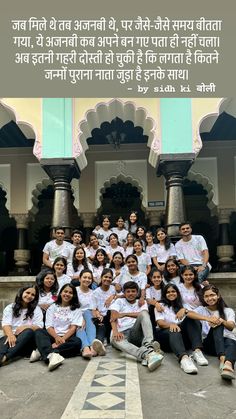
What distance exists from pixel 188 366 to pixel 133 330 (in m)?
0.85

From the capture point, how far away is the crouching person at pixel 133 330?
4125mm

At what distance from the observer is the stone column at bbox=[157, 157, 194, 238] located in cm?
769

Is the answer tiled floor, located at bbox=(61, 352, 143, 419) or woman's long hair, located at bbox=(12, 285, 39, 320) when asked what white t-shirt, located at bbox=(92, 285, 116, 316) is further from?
tiled floor, located at bbox=(61, 352, 143, 419)

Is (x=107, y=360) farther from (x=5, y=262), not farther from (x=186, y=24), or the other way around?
(x=5, y=262)

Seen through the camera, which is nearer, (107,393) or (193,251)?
(107,393)

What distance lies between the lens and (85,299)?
5.00 m

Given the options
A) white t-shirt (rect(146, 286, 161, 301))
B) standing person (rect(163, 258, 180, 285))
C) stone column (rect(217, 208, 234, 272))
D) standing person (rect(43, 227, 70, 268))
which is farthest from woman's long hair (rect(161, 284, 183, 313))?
stone column (rect(217, 208, 234, 272))

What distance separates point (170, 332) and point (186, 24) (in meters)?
5.83

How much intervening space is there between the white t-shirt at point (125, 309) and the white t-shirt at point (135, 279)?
1.33 feet

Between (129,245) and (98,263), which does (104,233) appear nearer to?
(129,245)

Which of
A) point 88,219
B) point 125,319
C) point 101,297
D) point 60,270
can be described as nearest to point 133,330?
point 125,319

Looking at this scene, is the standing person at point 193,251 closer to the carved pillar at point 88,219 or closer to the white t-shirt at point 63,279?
the white t-shirt at point 63,279

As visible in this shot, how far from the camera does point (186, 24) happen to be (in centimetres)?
787

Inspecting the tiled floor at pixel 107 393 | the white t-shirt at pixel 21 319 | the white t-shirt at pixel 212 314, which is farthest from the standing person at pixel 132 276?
the tiled floor at pixel 107 393
